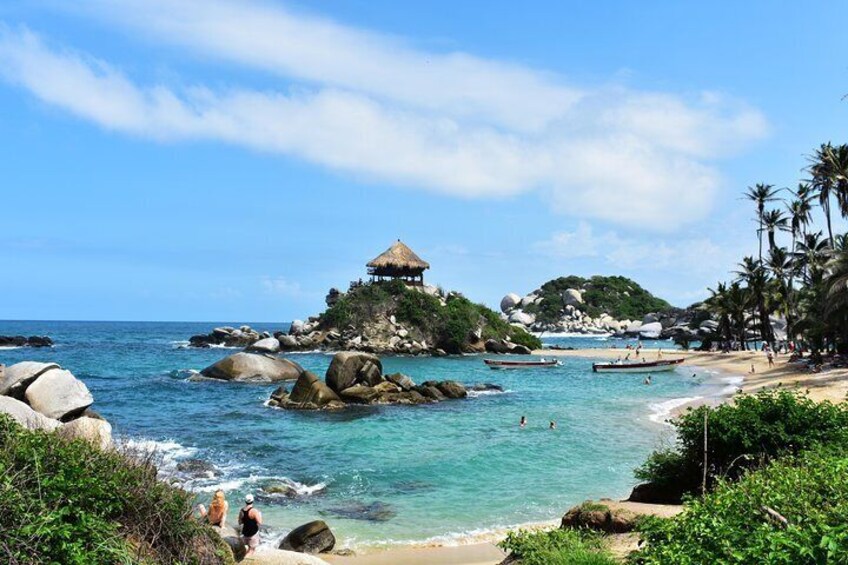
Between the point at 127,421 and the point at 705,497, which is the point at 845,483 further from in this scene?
the point at 127,421

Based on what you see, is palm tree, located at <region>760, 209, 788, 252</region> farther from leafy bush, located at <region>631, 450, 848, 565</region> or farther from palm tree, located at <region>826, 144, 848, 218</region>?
leafy bush, located at <region>631, 450, 848, 565</region>

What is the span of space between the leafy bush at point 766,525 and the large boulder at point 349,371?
30.7 metres

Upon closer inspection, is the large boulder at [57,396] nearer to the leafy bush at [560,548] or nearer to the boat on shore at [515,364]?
the leafy bush at [560,548]

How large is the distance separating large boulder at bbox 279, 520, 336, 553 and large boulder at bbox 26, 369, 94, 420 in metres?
10.5

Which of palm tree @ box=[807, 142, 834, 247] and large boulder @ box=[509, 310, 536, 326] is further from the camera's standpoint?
large boulder @ box=[509, 310, 536, 326]

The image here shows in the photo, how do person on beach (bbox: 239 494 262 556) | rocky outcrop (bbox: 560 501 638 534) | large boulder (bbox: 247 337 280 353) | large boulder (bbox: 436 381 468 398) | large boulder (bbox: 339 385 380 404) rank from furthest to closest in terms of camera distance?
large boulder (bbox: 247 337 280 353) < large boulder (bbox: 436 381 468 398) < large boulder (bbox: 339 385 380 404) < person on beach (bbox: 239 494 262 556) < rocky outcrop (bbox: 560 501 638 534)

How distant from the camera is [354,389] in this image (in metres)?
37.7

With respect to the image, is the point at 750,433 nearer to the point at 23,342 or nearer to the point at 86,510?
the point at 86,510

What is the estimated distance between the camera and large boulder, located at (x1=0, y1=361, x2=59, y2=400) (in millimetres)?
21172

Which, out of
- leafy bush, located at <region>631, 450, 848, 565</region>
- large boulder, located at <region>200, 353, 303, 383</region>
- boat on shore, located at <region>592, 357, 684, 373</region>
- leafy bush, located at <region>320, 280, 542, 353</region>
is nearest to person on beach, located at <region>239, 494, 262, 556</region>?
leafy bush, located at <region>631, 450, 848, 565</region>

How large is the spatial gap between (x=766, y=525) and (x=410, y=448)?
66.2ft

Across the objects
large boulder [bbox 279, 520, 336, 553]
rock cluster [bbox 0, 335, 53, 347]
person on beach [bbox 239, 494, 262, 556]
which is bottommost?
large boulder [bbox 279, 520, 336, 553]

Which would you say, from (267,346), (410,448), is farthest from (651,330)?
(410,448)

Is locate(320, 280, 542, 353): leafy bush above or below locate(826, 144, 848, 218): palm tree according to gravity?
below
